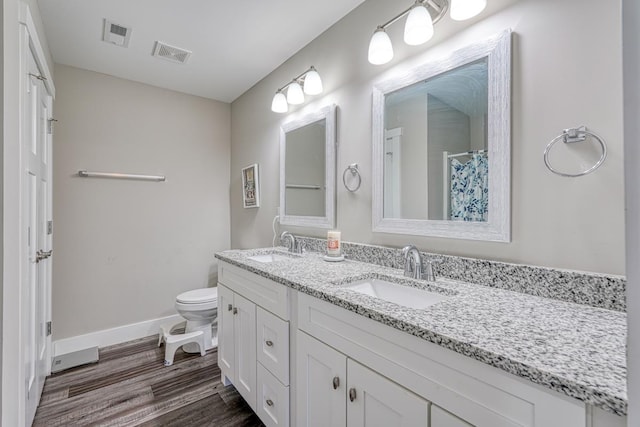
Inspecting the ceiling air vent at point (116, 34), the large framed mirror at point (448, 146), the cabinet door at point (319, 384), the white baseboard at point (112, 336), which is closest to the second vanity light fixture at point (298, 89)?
the large framed mirror at point (448, 146)

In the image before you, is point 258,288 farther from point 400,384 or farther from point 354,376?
point 400,384

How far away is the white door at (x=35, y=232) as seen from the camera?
4.66 ft

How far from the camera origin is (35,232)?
1744 mm

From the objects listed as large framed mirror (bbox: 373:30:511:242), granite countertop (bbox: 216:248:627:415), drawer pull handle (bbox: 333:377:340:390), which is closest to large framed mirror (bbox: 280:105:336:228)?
large framed mirror (bbox: 373:30:511:242)

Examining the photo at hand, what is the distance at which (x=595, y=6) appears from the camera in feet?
3.06

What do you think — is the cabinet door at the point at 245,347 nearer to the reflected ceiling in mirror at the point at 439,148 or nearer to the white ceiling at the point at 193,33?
the reflected ceiling in mirror at the point at 439,148

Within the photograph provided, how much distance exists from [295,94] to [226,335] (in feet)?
5.50

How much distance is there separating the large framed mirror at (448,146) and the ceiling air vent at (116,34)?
1714 millimetres

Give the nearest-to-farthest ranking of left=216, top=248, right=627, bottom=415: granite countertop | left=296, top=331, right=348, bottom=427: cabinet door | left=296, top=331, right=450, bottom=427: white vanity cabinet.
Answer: left=216, top=248, right=627, bottom=415: granite countertop → left=296, top=331, right=450, bottom=427: white vanity cabinet → left=296, top=331, right=348, bottom=427: cabinet door

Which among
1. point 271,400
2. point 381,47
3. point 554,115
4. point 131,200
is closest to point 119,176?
point 131,200

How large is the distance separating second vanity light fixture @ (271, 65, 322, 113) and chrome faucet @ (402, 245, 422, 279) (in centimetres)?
122

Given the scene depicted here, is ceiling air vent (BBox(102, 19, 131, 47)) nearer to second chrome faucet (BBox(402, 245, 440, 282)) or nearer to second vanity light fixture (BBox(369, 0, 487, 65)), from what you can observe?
second vanity light fixture (BBox(369, 0, 487, 65))

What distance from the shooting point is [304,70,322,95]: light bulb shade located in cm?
194

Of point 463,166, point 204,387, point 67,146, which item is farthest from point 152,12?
point 204,387
